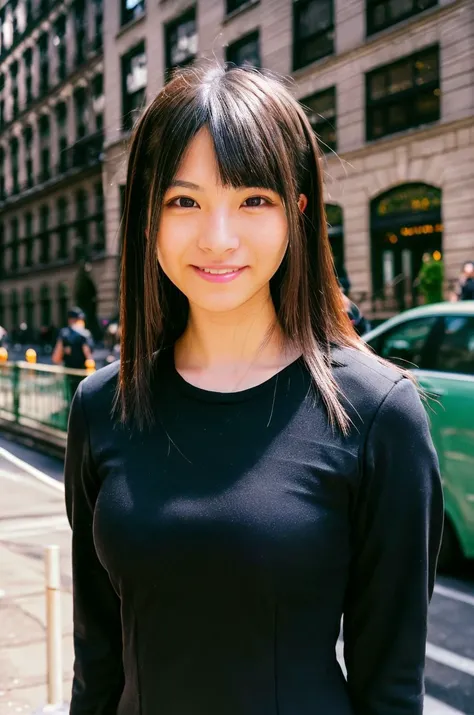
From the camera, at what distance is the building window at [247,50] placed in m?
21.1

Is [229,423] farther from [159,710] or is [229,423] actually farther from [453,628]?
[453,628]

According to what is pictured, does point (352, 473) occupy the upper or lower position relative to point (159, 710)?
upper

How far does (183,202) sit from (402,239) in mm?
17121

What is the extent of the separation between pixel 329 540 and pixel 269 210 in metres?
0.57

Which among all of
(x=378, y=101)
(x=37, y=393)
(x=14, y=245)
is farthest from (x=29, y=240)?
(x=37, y=393)

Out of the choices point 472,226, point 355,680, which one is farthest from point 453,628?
point 472,226

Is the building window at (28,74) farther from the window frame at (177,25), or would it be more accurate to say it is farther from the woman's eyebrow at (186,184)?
the woman's eyebrow at (186,184)

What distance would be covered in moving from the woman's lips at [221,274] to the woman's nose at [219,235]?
0.12ft

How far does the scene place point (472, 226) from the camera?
51.4 ft

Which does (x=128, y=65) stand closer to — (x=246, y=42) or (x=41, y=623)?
(x=246, y=42)

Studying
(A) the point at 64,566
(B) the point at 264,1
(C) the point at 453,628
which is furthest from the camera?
(B) the point at 264,1

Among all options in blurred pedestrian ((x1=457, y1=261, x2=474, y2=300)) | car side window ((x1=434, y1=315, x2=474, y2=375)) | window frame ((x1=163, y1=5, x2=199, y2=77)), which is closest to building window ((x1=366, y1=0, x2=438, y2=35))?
window frame ((x1=163, y1=5, x2=199, y2=77))

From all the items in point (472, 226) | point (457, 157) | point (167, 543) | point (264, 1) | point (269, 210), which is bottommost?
point (167, 543)

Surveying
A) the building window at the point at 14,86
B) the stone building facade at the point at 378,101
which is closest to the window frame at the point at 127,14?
the stone building facade at the point at 378,101
